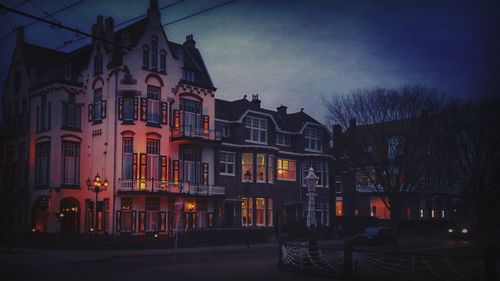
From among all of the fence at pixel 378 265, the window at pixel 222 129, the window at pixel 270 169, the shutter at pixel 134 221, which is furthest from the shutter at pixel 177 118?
the fence at pixel 378 265

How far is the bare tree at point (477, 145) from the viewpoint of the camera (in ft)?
112

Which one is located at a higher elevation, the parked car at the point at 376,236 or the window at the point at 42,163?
the window at the point at 42,163

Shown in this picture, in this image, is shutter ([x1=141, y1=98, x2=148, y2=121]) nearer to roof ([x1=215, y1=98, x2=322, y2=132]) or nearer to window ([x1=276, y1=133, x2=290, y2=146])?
roof ([x1=215, y1=98, x2=322, y2=132])

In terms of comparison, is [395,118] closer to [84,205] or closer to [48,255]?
[48,255]

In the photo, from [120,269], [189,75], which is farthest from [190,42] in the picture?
[120,269]

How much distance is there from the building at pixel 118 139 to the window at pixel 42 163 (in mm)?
86

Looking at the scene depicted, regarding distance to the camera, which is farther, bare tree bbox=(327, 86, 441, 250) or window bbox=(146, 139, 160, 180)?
window bbox=(146, 139, 160, 180)

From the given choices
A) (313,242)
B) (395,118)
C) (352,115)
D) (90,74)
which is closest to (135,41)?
(90,74)

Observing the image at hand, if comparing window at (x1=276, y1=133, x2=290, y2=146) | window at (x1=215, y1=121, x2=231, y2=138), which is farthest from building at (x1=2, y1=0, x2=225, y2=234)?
window at (x1=276, y1=133, x2=290, y2=146)

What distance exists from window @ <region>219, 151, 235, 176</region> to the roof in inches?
131

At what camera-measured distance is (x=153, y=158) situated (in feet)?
143

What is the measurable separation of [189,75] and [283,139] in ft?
46.4

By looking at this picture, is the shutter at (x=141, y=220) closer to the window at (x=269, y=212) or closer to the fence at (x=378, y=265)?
the window at (x=269, y=212)

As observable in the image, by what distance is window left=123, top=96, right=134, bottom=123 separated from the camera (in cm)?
4278
